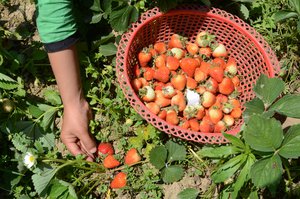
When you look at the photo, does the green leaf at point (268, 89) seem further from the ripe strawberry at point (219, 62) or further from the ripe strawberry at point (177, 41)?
the ripe strawberry at point (177, 41)

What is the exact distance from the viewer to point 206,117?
77.4 inches

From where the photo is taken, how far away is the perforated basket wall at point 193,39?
1792 mm

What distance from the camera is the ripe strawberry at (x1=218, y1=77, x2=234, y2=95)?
6.47ft

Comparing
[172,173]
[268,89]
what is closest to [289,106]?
[268,89]

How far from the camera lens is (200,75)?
6.52ft

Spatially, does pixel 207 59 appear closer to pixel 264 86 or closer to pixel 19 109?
pixel 264 86

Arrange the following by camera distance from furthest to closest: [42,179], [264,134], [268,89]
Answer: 1. [42,179]
2. [268,89]
3. [264,134]

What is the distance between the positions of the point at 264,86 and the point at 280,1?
2.25 feet

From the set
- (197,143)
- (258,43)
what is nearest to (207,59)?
(258,43)

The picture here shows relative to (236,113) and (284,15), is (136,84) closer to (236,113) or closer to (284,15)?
(236,113)

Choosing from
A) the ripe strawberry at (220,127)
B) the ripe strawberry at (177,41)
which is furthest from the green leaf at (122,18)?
the ripe strawberry at (220,127)

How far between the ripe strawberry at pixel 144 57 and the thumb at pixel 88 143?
41 cm

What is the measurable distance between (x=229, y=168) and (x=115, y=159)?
1.82ft

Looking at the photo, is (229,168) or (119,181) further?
(119,181)
